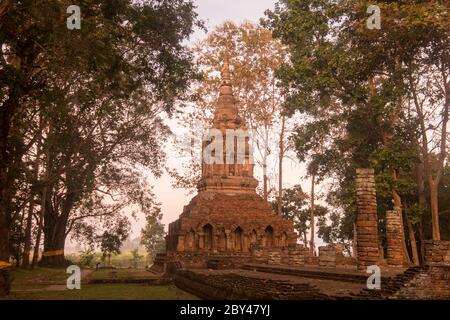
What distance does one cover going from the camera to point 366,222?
1666 centimetres

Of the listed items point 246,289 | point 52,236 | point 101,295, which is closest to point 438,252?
point 246,289

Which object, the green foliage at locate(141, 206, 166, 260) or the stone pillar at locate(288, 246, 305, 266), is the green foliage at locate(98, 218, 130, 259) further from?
the green foliage at locate(141, 206, 166, 260)

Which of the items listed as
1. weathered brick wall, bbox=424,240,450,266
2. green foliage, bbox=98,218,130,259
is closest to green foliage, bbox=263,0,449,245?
weathered brick wall, bbox=424,240,450,266

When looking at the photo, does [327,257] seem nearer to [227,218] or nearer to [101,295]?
[227,218]

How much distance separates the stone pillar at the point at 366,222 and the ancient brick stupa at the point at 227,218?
8.01m

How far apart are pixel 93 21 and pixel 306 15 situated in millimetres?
10657

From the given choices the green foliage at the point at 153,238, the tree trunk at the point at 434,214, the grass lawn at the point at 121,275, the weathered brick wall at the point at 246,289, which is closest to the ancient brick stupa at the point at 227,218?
the grass lawn at the point at 121,275

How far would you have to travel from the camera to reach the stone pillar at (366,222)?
1627 centimetres

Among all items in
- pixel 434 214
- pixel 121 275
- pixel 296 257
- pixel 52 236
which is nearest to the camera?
pixel 434 214

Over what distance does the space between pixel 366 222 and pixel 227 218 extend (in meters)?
11.1

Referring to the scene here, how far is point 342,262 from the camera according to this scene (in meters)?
22.7

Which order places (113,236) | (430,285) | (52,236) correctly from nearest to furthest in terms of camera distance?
(430,285) → (52,236) → (113,236)

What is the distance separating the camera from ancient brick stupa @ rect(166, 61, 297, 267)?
25625mm
